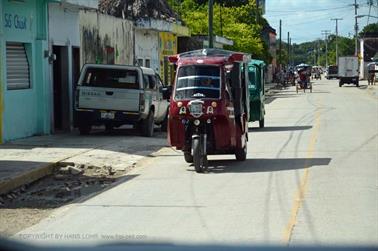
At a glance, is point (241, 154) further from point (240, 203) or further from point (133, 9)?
point (133, 9)

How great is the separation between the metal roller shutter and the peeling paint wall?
438cm

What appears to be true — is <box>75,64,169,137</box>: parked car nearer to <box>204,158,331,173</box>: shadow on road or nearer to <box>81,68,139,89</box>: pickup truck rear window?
<box>81,68,139,89</box>: pickup truck rear window

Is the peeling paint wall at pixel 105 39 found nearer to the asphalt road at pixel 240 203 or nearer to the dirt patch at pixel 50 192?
the asphalt road at pixel 240 203

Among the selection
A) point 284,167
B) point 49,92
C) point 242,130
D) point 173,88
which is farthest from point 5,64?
point 284,167

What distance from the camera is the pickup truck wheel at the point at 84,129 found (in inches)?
768

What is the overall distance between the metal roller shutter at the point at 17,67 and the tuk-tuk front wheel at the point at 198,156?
6.34 m

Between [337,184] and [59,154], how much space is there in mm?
6487

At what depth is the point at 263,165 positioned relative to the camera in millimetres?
14109

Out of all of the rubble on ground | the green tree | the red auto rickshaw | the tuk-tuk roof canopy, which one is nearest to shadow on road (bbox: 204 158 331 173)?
the red auto rickshaw

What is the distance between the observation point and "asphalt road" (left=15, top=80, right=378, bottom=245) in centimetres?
767

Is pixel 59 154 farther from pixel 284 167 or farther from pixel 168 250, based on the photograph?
pixel 168 250

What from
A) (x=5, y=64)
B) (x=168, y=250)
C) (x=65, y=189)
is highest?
(x=5, y=64)

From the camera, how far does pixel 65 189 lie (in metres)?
11.9

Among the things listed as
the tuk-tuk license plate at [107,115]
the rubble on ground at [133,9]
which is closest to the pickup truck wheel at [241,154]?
the tuk-tuk license plate at [107,115]
